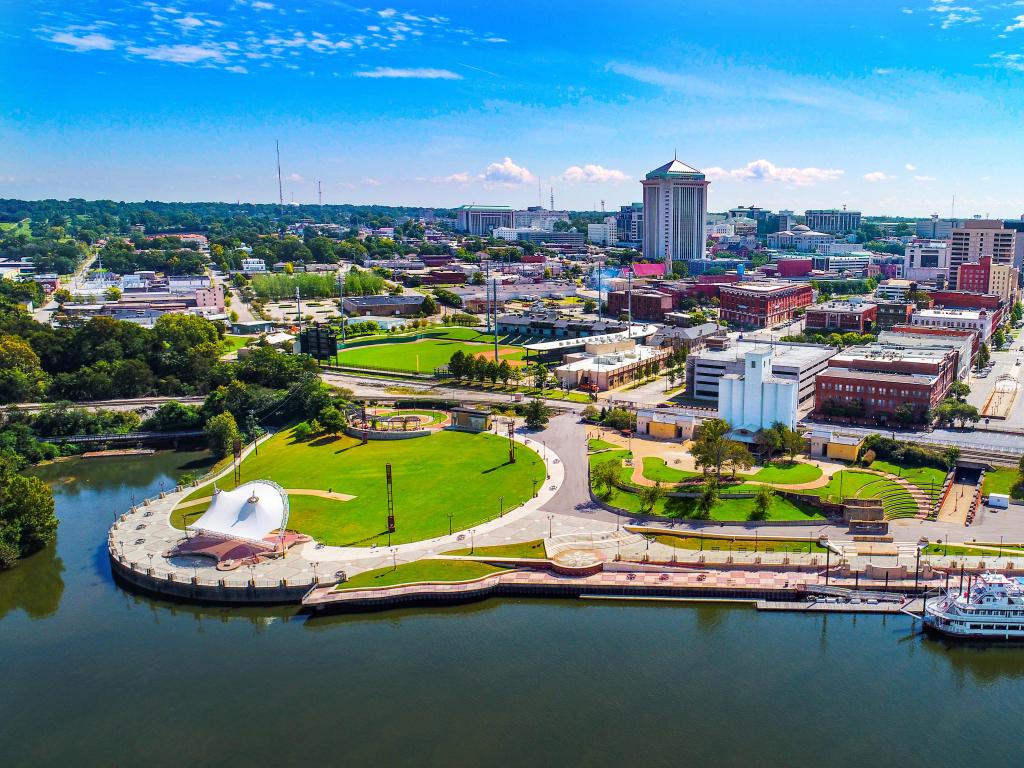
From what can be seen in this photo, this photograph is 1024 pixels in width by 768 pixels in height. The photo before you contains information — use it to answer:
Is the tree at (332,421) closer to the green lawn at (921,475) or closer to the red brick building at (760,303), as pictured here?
the green lawn at (921,475)

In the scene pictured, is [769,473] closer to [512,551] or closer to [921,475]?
[921,475]

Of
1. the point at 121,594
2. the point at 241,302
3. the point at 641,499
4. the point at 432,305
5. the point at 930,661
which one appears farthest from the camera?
the point at 241,302

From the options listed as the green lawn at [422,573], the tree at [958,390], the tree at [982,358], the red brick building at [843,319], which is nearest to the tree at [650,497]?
the green lawn at [422,573]

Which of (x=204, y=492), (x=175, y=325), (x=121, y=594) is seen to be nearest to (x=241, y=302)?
(x=175, y=325)

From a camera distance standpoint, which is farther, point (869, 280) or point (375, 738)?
point (869, 280)

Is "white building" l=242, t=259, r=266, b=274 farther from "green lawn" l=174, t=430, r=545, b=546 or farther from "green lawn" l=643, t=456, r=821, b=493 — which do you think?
"green lawn" l=643, t=456, r=821, b=493

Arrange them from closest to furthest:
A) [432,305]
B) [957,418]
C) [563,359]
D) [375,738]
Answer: [375,738]
[957,418]
[563,359]
[432,305]

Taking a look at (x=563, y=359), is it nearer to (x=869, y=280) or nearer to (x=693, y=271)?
(x=869, y=280)
